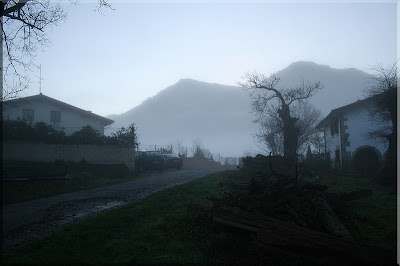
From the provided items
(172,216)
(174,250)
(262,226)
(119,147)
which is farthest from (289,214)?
(119,147)

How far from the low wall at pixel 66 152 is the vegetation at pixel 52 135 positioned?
443 mm

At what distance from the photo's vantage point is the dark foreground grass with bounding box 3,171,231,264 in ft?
16.9

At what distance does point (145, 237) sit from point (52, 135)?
18.3 meters

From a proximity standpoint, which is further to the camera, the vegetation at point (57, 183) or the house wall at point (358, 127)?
the house wall at point (358, 127)

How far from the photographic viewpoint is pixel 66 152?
22.0m

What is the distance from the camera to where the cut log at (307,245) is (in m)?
4.57

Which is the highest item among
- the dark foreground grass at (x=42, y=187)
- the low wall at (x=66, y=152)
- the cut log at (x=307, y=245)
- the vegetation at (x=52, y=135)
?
the vegetation at (x=52, y=135)

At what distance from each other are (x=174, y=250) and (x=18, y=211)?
20.4ft

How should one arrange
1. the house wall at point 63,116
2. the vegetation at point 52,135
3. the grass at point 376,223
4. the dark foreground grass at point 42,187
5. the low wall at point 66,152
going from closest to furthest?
the grass at point 376,223
the dark foreground grass at point 42,187
the low wall at point 66,152
the vegetation at point 52,135
the house wall at point 63,116

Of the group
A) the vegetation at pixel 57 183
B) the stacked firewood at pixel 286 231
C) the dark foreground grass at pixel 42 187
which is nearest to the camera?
the stacked firewood at pixel 286 231

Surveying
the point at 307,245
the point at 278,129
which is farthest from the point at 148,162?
the point at 307,245

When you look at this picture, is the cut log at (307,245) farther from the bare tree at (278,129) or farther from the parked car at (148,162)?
the bare tree at (278,129)

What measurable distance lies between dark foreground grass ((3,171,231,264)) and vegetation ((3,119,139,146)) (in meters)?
15.8

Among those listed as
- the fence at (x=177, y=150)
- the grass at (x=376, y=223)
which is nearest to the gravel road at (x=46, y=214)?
the grass at (x=376, y=223)
